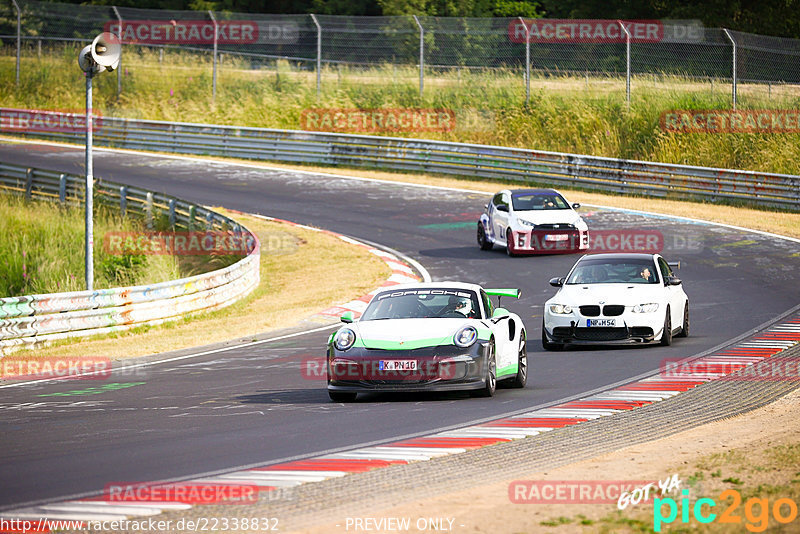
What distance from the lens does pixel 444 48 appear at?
4109 centimetres

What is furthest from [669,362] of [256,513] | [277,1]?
[277,1]

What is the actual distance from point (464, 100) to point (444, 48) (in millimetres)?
3285

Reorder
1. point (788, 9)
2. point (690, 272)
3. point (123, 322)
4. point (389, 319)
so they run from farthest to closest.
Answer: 1. point (788, 9)
2. point (690, 272)
3. point (123, 322)
4. point (389, 319)

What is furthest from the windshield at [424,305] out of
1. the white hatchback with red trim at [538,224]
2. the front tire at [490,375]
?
the white hatchback with red trim at [538,224]

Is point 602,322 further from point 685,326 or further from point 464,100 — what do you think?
point 464,100

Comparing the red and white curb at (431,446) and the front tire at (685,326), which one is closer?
the red and white curb at (431,446)

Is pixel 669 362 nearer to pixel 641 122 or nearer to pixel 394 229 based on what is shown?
pixel 394 229

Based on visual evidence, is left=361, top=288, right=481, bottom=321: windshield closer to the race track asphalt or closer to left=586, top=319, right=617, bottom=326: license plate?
the race track asphalt

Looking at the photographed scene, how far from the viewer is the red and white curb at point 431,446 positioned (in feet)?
24.3

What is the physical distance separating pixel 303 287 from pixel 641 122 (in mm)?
19667

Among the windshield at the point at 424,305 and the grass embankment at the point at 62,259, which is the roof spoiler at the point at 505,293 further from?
the grass embankment at the point at 62,259

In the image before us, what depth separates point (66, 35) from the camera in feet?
162

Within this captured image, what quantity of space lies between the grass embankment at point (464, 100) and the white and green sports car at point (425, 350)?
1005 inches

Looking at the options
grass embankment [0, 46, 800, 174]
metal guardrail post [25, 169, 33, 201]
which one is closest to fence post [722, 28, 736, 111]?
grass embankment [0, 46, 800, 174]
